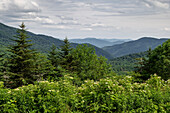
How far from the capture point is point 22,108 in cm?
409

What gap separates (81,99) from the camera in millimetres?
4871

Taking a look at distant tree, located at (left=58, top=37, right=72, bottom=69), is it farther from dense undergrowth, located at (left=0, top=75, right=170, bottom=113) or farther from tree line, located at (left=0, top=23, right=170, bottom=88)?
dense undergrowth, located at (left=0, top=75, right=170, bottom=113)

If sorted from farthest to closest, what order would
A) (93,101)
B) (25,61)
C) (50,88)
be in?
(25,61), (93,101), (50,88)

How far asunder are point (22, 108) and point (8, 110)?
339 mm

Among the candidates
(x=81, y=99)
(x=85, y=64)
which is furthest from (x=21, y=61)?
(x=81, y=99)

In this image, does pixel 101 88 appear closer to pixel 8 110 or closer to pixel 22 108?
pixel 22 108

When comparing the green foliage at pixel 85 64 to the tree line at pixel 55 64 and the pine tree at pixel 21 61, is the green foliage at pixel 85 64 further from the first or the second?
the pine tree at pixel 21 61

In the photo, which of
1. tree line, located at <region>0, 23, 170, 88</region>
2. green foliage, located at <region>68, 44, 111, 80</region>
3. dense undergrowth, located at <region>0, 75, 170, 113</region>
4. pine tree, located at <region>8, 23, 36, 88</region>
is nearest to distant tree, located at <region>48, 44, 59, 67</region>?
tree line, located at <region>0, 23, 170, 88</region>

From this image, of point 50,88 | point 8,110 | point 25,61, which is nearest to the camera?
point 8,110

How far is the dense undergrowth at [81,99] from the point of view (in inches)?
164

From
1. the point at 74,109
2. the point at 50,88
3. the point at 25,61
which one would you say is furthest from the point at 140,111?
the point at 25,61

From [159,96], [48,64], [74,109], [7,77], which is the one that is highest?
[159,96]

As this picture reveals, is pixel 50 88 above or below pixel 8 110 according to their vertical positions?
above

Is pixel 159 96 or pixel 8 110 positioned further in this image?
pixel 159 96
